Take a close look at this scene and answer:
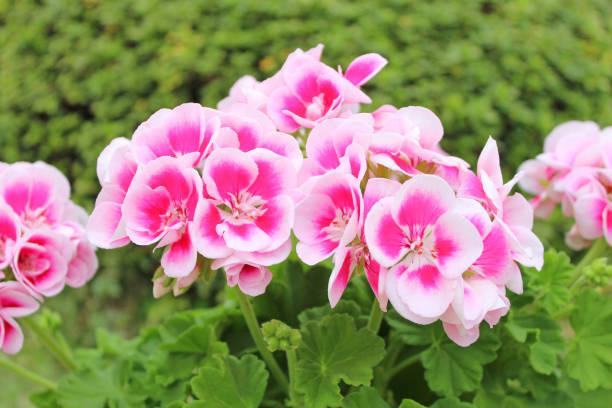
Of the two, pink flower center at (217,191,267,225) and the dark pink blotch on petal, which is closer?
pink flower center at (217,191,267,225)

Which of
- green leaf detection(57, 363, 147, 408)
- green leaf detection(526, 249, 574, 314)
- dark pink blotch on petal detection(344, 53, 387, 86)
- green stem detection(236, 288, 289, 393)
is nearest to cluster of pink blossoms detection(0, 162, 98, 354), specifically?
green leaf detection(57, 363, 147, 408)

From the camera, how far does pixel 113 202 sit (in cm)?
85

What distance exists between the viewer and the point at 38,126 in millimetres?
3420

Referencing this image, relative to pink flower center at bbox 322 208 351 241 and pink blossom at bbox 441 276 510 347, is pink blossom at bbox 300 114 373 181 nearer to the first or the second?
pink flower center at bbox 322 208 351 241

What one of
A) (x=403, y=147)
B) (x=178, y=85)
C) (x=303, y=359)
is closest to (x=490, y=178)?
(x=403, y=147)

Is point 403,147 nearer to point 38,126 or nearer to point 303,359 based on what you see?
point 303,359

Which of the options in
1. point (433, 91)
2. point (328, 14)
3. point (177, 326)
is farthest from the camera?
point (328, 14)

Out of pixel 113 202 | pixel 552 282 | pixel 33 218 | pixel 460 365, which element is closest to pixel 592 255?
pixel 552 282

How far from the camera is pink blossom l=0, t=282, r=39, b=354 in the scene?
3.20 ft

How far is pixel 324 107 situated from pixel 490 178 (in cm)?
25

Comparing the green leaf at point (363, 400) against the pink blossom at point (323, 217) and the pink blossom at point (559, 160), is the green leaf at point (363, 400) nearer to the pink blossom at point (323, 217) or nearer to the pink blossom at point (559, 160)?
the pink blossom at point (323, 217)

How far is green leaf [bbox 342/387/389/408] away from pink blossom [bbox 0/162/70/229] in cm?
53

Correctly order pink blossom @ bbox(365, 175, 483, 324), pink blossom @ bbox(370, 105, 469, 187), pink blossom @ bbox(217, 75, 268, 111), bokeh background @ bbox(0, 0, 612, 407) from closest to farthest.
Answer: pink blossom @ bbox(365, 175, 483, 324) → pink blossom @ bbox(370, 105, 469, 187) → pink blossom @ bbox(217, 75, 268, 111) → bokeh background @ bbox(0, 0, 612, 407)

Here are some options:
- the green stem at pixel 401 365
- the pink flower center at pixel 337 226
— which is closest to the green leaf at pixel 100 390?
the green stem at pixel 401 365
